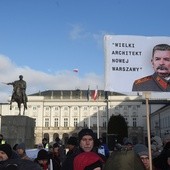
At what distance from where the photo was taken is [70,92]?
11200 centimetres

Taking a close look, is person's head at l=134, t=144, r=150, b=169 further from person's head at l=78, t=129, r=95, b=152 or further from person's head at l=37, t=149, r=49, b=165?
person's head at l=37, t=149, r=49, b=165

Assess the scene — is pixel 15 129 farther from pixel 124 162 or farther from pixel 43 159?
pixel 124 162

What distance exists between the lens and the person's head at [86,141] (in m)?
4.02

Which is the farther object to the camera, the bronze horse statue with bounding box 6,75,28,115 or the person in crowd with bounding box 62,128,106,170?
the bronze horse statue with bounding box 6,75,28,115

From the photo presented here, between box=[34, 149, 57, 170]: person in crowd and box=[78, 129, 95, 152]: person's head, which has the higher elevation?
box=[78, 129, 95, 152]: person's head

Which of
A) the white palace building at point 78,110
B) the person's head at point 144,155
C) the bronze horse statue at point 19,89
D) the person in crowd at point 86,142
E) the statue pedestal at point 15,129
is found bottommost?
the person's head at point 144,155

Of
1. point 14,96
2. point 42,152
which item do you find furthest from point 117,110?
point 42,152

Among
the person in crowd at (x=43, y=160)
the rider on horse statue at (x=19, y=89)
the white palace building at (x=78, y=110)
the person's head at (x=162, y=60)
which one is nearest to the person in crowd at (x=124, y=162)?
the person's head at (x=162, y=60)

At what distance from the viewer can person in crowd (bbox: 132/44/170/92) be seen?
16.9ft

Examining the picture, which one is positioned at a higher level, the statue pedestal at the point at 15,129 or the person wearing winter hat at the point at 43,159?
the statue pedestal at the point at 15,129

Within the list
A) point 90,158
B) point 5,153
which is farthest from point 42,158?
point 90,158

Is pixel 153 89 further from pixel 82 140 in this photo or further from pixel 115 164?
pixel 115 164

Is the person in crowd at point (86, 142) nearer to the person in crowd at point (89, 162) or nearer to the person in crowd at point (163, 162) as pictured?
the person in crowd at point (163, 162)

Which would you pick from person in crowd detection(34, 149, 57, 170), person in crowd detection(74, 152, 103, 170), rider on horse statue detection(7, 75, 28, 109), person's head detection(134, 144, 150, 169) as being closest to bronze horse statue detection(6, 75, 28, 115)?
rider on horse statue detection(7, 75, 28, 109)
